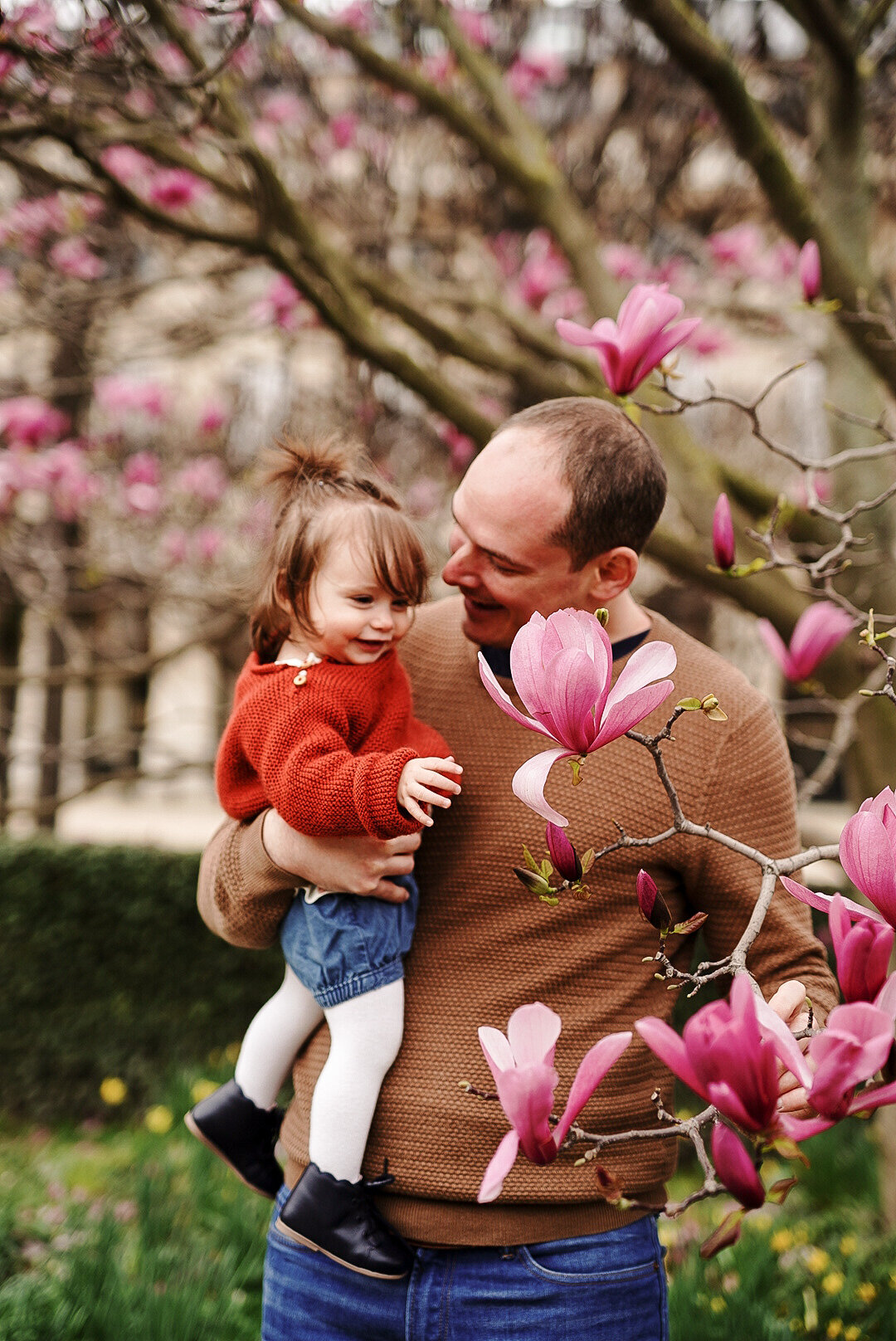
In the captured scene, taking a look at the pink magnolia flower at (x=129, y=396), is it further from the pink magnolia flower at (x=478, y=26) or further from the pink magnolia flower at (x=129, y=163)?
the pink magnolia flower at (x=478, y=26)

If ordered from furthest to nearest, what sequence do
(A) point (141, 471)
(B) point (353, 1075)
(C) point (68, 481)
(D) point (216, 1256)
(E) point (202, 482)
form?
1. (E) point (202, 482)
2. (A) point (141, 471)
3. (C) point (68, 481)
4. (D) point (216, 1256)
5. (B) point (353, 1075)

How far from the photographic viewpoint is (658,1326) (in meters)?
1.46

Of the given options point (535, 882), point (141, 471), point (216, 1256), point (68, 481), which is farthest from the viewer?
point (141, 471)

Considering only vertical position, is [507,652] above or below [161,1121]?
above

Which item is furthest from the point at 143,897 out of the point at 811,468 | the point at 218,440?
the point at 811,468

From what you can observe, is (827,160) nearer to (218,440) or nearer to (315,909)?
(315,909)

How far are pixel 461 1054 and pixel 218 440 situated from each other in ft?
14.6

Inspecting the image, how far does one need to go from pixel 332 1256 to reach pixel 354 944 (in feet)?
1.27

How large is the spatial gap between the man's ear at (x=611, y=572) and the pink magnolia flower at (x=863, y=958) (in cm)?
71

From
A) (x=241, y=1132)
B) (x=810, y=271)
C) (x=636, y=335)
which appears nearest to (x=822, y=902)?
(x=636, y=335)

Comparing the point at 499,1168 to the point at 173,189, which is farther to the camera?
the point at 173,189

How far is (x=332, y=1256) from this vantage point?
1385 mm

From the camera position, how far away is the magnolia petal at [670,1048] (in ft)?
2.58

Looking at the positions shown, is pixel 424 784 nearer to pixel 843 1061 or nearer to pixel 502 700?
pixel 502 700
